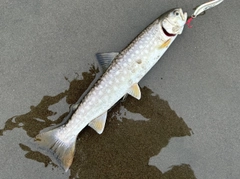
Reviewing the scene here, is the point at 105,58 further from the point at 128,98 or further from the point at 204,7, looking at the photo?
the point at 204,7

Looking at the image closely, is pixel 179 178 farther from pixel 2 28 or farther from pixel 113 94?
pixel 2 28

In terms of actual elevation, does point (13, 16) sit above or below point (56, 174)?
above

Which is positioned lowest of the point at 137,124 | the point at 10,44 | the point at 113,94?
the point at 137,124

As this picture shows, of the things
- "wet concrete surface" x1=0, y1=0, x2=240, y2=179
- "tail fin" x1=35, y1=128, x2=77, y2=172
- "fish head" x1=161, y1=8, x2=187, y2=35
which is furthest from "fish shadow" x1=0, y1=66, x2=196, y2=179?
"fish head" x1=161, y1=8, x2=187, y2=35

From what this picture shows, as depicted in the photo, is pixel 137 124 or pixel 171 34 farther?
pixel 137 124

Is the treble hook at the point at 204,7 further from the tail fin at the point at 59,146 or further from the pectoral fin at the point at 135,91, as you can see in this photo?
the tail fin at the point at 59,146

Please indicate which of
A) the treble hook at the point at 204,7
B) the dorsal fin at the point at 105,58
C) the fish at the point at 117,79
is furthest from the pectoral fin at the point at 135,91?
the treble hook at the point at 204,7

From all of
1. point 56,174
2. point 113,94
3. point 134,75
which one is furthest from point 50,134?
point 134,75
